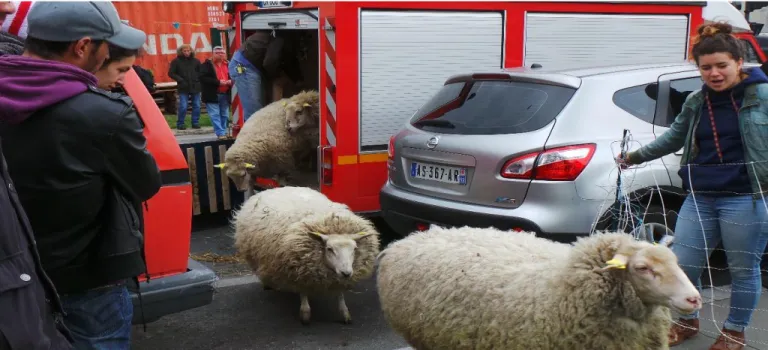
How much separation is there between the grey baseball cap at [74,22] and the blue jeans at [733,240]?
10.3 ft

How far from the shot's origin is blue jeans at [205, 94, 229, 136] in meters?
15.1

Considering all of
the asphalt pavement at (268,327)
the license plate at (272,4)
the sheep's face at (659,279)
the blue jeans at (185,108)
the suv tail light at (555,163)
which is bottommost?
the asphalt pavement at (268,327)

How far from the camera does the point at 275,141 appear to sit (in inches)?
279

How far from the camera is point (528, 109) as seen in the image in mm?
4910

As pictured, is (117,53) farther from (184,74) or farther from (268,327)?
(184,74)

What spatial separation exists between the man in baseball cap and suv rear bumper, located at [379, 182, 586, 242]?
2861 millimetres

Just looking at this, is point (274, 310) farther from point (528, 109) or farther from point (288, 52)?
point (288, 52)

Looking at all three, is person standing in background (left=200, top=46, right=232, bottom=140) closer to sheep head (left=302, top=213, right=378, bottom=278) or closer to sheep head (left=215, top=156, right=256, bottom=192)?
sheep head (left=215, top=156, right=256, bottom=192)

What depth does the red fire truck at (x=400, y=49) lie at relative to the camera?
6121mm

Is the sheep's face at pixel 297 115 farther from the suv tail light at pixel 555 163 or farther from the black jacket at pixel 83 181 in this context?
the black jacket at pixel 83 181

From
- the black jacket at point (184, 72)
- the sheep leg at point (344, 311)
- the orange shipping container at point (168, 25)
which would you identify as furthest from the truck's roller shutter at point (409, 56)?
the orange shipping container at point (168, 25)

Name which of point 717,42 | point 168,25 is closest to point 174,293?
point 717,42

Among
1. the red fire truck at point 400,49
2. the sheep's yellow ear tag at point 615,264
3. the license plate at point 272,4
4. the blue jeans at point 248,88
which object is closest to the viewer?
the sheep's yellow ear tag at point 615,264

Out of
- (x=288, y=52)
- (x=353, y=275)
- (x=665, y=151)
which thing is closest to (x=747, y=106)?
(x=665, y=151)
